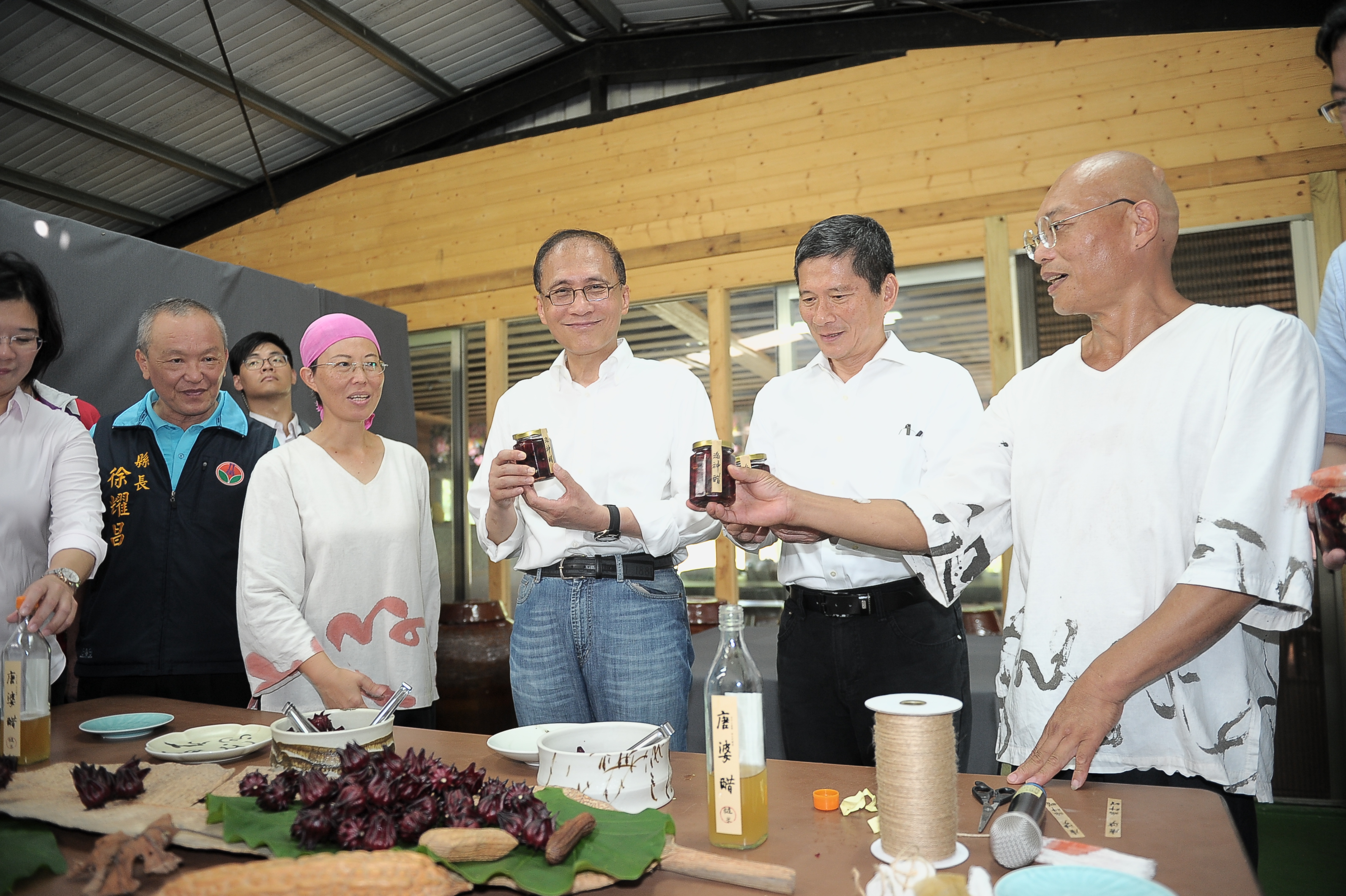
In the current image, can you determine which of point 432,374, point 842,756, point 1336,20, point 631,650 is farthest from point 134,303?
point 1336,20

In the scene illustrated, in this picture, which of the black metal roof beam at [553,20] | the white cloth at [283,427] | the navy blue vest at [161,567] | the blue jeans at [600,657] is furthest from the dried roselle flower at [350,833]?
the black metal roof beam at [553,20]

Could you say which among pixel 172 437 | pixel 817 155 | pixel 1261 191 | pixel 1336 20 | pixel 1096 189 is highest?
pixel 817 155

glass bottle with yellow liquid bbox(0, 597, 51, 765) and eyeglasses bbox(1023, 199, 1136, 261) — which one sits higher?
eyeglasses bbox(1023, 199, 1136, 261)

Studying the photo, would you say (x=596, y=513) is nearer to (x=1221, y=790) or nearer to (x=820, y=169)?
(x=1221, y=790)

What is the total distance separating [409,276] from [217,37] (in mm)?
1962

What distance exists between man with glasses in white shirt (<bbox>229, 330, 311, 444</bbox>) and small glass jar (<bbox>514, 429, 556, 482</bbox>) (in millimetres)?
2342

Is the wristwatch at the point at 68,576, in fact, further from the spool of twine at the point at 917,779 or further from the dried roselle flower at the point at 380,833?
the spool of twine at the point at 917,779

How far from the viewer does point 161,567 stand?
264 cm

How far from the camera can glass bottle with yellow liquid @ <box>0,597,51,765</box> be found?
1.55 meters

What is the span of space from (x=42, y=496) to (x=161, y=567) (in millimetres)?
591

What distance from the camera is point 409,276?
679cm

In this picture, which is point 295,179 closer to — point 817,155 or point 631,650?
point 817,155

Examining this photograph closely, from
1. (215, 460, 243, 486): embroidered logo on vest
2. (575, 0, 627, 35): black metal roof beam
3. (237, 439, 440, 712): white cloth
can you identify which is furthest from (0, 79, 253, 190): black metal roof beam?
(237, 439, 440, 712): white cloth

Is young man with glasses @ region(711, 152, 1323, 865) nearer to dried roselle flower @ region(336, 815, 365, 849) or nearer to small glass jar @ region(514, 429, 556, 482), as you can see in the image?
small glass jar @ region(514, 429, 556, 482)
